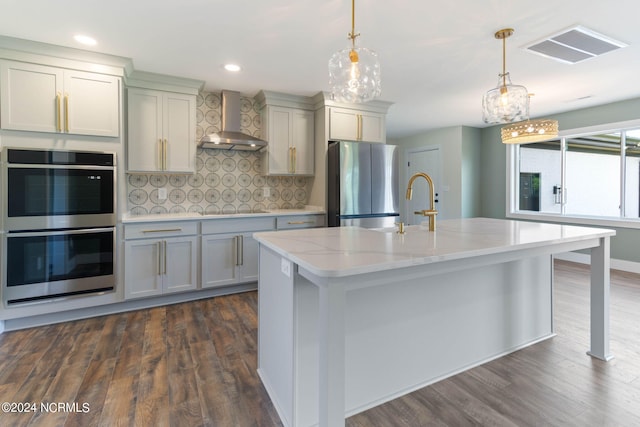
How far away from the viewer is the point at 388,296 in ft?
5.45

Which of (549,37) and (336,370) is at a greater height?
(549,37)

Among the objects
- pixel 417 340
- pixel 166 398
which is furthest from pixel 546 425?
pixel 166 398

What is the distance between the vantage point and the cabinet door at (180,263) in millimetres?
3123

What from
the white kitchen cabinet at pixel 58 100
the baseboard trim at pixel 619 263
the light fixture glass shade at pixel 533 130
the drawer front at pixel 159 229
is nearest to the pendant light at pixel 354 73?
the light fixture glass shade at pixel 533 130

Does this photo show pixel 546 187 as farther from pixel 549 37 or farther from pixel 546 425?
pixel 546 425

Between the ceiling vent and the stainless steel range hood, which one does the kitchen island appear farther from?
the stainless steel range hood

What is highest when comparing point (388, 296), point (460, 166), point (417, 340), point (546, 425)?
point (460, 166)

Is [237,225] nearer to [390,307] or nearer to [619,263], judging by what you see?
[390,307]

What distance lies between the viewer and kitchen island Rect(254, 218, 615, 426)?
1168 mm

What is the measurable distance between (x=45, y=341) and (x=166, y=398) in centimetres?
141

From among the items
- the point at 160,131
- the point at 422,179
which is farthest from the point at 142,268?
the point at 422,179

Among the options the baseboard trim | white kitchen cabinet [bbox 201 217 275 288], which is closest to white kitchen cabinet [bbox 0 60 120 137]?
white kitchen cabinet [bbox 201 217 275 288]

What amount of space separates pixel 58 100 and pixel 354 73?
102 inches

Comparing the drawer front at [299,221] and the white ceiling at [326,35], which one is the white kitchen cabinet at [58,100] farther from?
the drawer front at [299,221]
